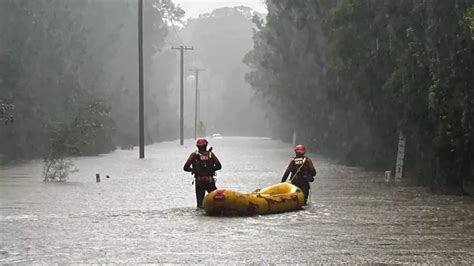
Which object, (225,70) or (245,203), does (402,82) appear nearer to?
(245,203)

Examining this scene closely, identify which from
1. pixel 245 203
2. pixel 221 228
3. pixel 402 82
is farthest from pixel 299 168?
pixel 402 82

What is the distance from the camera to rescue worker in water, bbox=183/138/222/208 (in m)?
18.8

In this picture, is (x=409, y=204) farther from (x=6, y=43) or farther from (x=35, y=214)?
(x=6, y=43)

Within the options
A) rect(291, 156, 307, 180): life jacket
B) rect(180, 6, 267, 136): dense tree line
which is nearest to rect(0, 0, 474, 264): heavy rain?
rect(291, 156, 307, 180): life jacket

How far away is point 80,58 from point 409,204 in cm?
4380

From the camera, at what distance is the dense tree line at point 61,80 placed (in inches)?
1774

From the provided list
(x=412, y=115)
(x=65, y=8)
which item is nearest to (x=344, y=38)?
(x=412, y=115)

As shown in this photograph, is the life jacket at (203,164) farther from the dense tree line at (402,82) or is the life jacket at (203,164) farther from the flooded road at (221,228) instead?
the dense tree line at (402,82)

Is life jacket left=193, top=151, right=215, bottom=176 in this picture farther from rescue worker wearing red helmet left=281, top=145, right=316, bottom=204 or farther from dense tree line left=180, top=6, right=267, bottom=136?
dense tree line left=180, top=6, right=267, bottom=136

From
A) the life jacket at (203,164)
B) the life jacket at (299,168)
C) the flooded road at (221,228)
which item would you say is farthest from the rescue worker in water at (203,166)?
the life jacket at (299,168)

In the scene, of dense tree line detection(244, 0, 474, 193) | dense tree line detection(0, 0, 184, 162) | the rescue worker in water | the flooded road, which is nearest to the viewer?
the flooded road

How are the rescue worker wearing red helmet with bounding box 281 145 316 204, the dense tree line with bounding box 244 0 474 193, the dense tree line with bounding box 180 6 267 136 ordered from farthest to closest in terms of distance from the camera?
1. the dense tree line with bounding box 180 6 267 136
2. the dense tree line with bounding box 244 0 474 193
3. the rescue worker wearing red helmet with bounding box 281 145 316 204

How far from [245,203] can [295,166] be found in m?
2.83

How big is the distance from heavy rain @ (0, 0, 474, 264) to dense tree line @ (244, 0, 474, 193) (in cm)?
6
